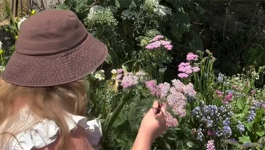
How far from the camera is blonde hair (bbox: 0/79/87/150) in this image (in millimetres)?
1947

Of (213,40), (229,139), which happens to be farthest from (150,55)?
(213,40)

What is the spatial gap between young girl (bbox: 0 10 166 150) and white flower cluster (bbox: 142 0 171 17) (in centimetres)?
159

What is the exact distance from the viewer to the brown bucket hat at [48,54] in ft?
6.17

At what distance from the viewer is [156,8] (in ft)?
12.1

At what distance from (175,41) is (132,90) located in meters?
1.24

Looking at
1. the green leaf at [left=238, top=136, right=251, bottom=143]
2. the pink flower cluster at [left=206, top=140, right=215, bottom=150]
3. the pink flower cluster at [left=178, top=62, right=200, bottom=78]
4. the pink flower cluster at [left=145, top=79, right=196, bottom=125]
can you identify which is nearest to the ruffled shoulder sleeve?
the pink flower cluster at [left=145, top=79, right=196, bottom=125]

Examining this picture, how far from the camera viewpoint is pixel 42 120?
1954 millimetres

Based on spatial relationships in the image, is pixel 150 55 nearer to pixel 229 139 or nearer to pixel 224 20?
pixel 229 139

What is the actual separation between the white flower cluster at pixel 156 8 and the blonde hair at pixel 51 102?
66.1 inches

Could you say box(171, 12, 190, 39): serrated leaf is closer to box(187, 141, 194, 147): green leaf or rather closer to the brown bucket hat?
box(187, 141, 194, 147): green leaf

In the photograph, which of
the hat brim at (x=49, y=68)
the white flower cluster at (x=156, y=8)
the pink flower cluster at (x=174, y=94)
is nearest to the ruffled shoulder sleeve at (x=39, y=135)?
the hat brim at (x=49, y=68)

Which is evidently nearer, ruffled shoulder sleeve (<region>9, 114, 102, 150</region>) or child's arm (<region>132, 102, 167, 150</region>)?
ruffled shoulder sleeve (<region>9, 114, 102, 150</region>)

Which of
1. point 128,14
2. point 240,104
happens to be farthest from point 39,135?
point 128,14

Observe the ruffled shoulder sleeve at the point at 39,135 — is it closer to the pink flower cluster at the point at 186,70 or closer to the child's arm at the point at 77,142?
the child's arm at the point at 77,142
